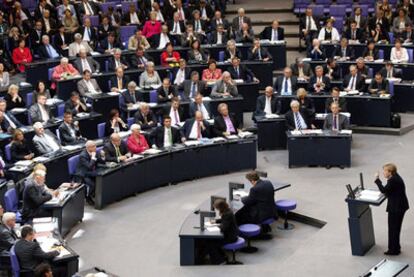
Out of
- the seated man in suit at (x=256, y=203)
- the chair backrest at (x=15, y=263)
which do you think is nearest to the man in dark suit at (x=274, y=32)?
the seated man in suit at (x=256, y=203)

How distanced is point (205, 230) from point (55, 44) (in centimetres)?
1119

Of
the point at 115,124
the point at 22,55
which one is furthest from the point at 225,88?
the point at 22,55

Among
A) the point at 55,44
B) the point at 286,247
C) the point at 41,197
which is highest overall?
the point at 55,44

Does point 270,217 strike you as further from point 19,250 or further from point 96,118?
point 96,118

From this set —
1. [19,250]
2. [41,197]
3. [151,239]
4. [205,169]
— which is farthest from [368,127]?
[19,250]

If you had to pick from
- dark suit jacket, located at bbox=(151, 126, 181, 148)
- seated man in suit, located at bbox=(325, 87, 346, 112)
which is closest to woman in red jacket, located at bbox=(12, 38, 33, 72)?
dark suit jacket, located at bbox=(151, 126, 181, 148)

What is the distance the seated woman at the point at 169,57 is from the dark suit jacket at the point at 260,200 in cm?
889

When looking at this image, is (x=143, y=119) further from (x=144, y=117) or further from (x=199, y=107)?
(x=199, y=107)

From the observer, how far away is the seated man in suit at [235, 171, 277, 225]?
1397 cm

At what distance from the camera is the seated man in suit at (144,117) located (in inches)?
726

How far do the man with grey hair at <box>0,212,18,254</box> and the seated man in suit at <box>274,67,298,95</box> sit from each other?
9077 mm

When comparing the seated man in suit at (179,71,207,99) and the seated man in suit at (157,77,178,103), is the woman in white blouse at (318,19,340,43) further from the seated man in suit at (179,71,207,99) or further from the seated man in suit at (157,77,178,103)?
the seated man in suit at (157,77,178,103)

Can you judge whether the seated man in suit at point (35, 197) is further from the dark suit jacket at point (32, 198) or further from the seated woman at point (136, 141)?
the seated woman at point (136, 141)

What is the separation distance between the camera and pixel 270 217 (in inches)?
557
